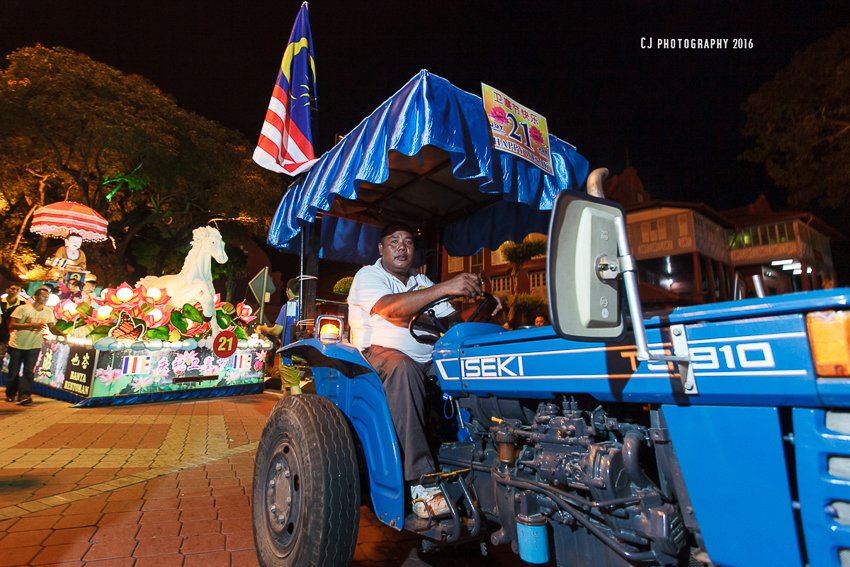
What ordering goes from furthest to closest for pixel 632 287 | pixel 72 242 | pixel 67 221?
pixel 72 242, pixel 67 221, pixel 632 287

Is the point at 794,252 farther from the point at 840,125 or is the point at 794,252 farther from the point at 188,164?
the point at 188,164

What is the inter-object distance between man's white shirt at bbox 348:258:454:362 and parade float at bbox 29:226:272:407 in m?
7.36

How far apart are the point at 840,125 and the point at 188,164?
1890 cm

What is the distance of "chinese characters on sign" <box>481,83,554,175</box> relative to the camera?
247 centimetres

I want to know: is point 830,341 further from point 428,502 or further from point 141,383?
point 141,383

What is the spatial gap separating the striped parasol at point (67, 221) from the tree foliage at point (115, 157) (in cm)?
316

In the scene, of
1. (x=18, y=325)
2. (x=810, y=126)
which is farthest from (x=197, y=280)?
(x=810, y=126)

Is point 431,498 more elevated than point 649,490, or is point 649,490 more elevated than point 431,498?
point 649,490

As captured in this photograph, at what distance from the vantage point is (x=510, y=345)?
5.60 feet

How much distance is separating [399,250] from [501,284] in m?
21.1

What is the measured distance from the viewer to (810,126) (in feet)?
33.9

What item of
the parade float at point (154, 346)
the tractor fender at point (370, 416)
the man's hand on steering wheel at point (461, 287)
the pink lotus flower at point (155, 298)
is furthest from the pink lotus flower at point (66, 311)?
the man's hand on steering wheel at point (461, 287)

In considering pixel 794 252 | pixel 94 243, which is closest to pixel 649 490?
pixel 94 243

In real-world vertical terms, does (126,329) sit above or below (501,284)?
below
